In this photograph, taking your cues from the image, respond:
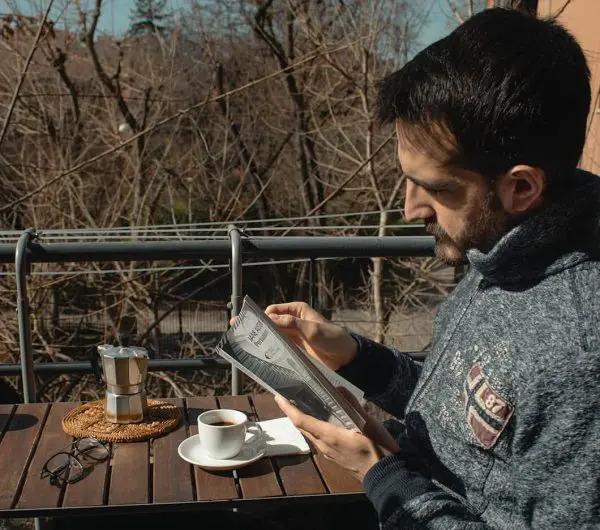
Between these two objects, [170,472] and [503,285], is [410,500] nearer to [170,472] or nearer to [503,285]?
[503,285]

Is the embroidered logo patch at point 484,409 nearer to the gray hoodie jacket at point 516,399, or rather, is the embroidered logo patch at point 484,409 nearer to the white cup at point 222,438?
the gray hoodie jacket at point 516,399

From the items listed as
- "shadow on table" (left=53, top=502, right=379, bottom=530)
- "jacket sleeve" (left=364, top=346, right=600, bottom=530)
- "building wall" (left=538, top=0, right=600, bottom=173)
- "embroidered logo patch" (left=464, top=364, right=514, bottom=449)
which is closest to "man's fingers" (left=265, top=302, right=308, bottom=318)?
"embroidered logo patch" (left=464, top=364, right=514, bottom=449)

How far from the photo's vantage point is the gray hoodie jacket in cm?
102

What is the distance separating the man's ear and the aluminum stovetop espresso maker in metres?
1.04

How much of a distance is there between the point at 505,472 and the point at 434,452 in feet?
0.62

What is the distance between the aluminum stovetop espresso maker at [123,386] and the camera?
1783 millimetres

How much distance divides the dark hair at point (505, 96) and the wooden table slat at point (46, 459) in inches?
40.5

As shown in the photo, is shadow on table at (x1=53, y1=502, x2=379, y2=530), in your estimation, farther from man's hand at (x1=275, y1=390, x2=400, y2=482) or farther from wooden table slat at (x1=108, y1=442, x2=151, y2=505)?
man's hand at (x1=275, y1=390, x2=400, y2=482)

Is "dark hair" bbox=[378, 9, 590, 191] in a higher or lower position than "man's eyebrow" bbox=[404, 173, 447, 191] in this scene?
higher

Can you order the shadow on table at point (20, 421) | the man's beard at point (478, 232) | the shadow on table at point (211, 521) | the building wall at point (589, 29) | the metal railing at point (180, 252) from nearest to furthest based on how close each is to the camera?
the man's beard at point (478, 232) → the shadow on table at point (20, 421) → the metal railing at point (180, 252) → the shadow on table at point (211, 521) → the building wall at point (589, 29)

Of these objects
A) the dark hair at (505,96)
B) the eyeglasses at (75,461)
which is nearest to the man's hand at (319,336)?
the eyeglasses at (75,461)

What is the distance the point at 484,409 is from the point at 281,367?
0.46 meters

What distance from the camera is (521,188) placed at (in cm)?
120

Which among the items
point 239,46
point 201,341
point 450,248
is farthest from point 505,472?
point 239,46
